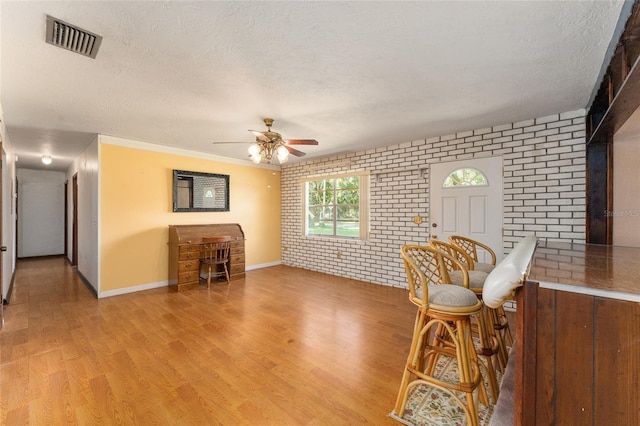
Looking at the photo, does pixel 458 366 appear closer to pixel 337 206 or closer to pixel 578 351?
pixel 578 351

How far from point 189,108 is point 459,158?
3532 mm

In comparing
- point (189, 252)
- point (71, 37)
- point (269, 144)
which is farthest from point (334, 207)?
point (71, 37)

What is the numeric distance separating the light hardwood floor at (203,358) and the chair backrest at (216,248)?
29.7 inches

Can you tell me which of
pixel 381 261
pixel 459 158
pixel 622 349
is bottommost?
pixel 381 261

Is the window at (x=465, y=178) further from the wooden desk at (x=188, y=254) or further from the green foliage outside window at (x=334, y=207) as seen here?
the wooden desk at (x=188, y=254)

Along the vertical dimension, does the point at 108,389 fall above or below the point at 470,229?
below

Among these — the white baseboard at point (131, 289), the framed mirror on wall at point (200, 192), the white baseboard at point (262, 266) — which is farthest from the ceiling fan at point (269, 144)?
the white baseboard at point (262, 266)

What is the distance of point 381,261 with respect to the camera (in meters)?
4.66

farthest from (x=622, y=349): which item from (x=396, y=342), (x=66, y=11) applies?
(x=66, y=11)

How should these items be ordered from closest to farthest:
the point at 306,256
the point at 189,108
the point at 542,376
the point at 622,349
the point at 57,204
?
1. the point at 622,349
2. the point at 542,376
3. the point at 189,108
4. the point at 306,256
5. the point at 57,204

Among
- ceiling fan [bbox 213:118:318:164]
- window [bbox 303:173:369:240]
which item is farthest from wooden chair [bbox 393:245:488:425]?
window [bbox 303:173:369:240]

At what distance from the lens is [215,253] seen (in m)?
4.68

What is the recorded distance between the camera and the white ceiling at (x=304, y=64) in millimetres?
1526

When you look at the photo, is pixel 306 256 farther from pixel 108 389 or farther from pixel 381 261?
pixel 108 389
